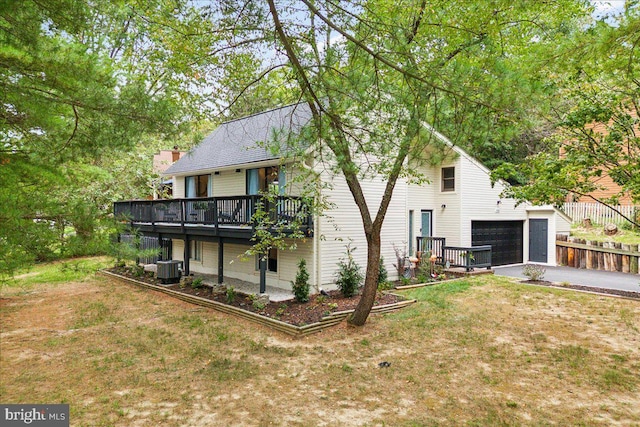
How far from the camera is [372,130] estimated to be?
6578mm

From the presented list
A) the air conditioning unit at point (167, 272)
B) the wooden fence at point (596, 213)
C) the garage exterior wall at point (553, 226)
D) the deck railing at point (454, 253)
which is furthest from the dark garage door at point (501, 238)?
the air conditioning unit at point (167, 272)

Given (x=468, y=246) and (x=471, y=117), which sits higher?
(x=471, y=117)

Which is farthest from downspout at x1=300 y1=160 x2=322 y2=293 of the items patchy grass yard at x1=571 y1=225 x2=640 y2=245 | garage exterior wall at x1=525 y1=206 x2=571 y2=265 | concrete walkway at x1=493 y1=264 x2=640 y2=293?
patchy grass yard at x1=571 y1=225 x2=640 y2=245

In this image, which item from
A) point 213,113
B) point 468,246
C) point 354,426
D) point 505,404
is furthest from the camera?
point 468,246

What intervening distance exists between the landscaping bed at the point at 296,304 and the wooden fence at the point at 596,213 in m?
12.3

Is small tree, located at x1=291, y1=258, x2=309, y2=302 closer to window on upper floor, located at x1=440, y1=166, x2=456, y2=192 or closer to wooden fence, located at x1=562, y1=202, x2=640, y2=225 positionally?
window on upper floor, located at x1=440, y1=166, x2=456, y2=192

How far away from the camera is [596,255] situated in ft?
47.5

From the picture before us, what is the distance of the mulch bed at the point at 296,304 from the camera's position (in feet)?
28.7

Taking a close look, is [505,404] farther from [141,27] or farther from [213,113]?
[141,27]

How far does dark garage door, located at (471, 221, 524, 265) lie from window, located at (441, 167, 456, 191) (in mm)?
1759

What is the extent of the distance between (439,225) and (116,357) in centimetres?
1269

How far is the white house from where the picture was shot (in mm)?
11055

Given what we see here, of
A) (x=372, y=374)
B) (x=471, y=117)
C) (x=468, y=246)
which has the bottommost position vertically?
(x=372, y=374)

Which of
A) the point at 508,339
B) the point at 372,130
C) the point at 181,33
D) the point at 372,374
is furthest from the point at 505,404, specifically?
the point at 181,33
